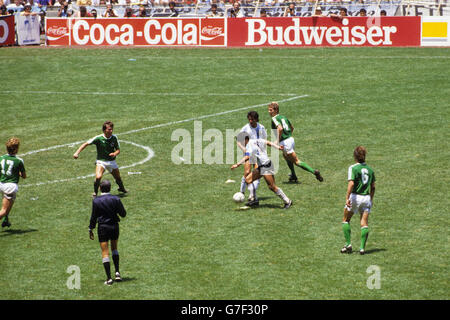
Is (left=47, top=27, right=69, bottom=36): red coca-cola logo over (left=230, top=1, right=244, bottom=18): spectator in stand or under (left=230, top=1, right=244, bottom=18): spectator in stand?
under

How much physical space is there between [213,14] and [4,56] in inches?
549

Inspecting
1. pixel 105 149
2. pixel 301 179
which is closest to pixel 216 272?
pixel 105 149

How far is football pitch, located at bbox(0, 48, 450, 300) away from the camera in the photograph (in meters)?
15.3

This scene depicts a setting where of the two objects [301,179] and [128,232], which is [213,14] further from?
[128,232]

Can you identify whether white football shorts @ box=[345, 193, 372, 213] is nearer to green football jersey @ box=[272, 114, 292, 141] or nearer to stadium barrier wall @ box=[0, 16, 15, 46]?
green football jersey @ box=[272, 114, 292, 141]

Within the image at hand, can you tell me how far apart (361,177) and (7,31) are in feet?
124

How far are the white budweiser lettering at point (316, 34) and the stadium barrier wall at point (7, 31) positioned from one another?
50.5ft

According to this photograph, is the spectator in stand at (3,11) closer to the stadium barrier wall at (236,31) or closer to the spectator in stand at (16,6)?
the spectator in stand at (16,6)

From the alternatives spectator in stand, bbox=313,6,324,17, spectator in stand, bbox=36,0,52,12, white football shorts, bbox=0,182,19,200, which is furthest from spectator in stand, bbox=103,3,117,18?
white football shorts, bbox=0,182,19,200

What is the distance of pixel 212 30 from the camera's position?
47.9 m

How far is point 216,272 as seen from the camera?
15578 millimetres

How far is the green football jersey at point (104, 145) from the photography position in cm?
2112

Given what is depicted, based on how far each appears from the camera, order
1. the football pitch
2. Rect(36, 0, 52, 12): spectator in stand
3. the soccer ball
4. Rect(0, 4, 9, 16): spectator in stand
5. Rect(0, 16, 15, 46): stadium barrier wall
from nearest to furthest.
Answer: the football pitch → the soccer ball → Rect(0, 16, 15, 46): stadium barrier wall → Rect(0, 4, 9, 16): spectator in stand → Rect(36, 0, 52, 12): spectator in stand

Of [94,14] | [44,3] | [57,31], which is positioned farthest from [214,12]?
[44,3]
